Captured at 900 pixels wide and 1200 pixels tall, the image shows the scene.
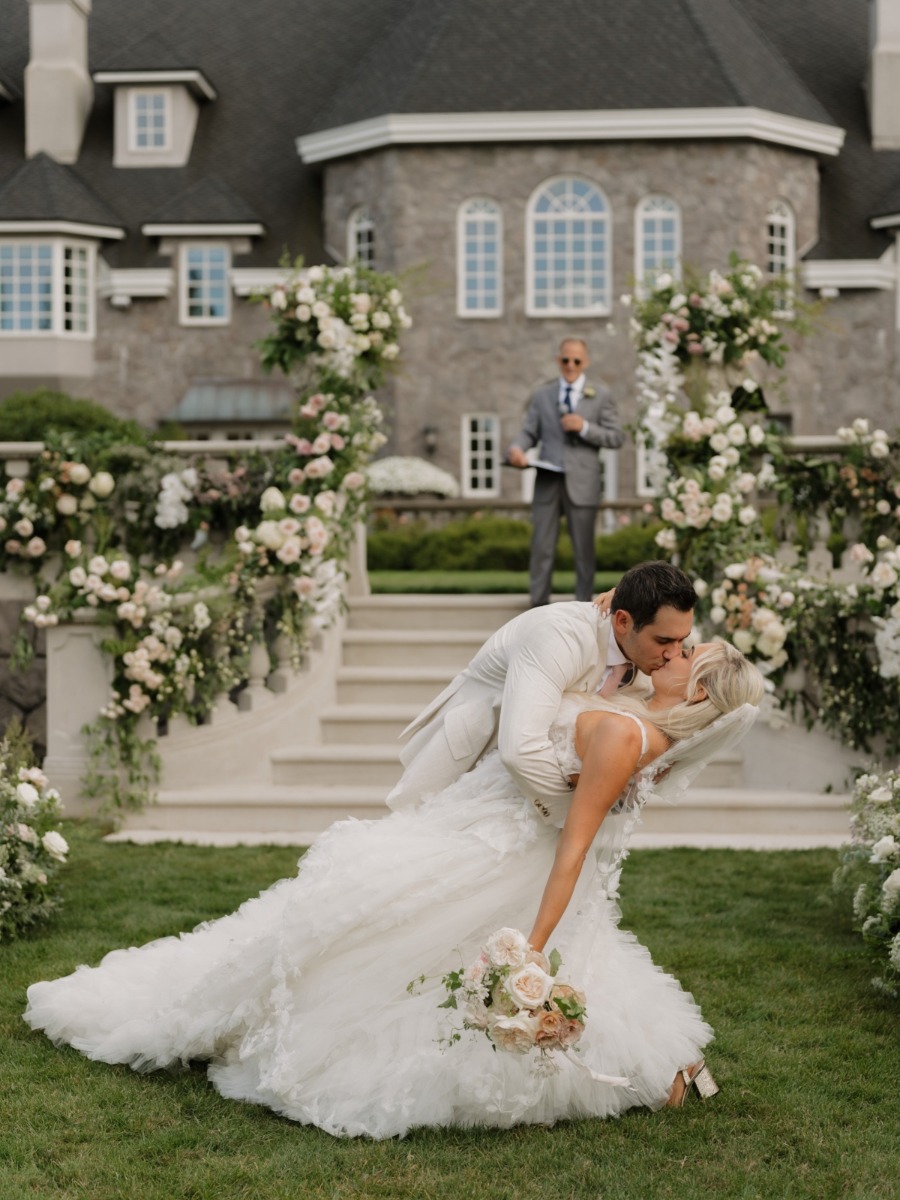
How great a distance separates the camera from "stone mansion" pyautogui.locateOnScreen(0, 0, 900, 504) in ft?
86.3

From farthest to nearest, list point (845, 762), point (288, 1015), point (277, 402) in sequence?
point (277, 402) → point (845, 762) → point (288, 1015)

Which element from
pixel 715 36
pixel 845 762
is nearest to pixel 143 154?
pixel 715 36

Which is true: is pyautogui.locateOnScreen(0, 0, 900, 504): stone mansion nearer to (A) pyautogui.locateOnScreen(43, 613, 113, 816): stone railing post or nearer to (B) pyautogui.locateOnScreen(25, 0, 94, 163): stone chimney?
(B) pyautogui.locateOnScreen(25, 0, 94, 163): stone chimney

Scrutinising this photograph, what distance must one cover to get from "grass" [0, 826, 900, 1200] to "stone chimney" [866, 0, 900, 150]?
85.1 feet

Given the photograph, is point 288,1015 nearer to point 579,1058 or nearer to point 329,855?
point 329,855

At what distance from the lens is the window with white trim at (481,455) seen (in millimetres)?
27062

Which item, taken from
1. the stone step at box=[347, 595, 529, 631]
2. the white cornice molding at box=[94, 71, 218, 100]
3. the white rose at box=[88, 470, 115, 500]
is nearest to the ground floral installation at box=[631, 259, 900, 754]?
the stone step at box=[347, 595, 529, 631]

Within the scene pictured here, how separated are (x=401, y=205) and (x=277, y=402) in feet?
14.4

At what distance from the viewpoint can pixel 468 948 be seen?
4.28 meters

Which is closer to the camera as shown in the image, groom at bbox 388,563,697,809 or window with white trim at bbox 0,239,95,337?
groom at bbox 388,563,697,809

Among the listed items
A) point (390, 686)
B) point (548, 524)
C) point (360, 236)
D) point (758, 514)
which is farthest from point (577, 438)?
point (360, 236)

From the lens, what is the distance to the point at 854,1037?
5.05m

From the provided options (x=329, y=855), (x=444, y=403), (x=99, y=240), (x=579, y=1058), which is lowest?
(x=579, y=1058)

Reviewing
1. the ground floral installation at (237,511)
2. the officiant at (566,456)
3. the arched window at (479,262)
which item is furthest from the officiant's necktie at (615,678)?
the arched window at (479,262)
